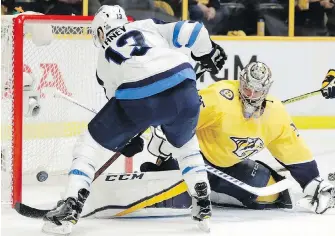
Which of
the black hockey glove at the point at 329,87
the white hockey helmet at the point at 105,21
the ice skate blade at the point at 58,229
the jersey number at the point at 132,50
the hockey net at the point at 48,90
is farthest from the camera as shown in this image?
the black hockey glove at the point at 329,87

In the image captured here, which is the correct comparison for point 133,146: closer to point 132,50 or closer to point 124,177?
point 124,177

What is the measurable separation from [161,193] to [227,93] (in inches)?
17.9

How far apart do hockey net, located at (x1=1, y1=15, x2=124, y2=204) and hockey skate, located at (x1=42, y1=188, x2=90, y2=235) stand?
662 mm

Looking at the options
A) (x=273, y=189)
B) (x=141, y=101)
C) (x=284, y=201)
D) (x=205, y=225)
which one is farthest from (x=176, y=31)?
(x=284, y=201)

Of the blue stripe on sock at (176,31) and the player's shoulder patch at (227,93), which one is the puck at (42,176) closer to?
the player's shoulder patch at (227,93)

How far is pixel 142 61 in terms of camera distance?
2934 millimetres

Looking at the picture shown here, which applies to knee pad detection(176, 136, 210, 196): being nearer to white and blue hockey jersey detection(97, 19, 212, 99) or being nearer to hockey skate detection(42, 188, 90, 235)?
white and blue hockey jersey detection(97, 19, 212, 99)

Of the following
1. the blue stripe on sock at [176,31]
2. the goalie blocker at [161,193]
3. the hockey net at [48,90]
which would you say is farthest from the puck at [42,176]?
the blue stripe on sock at [176,31]

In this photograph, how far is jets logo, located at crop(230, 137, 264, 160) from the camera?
3400mm

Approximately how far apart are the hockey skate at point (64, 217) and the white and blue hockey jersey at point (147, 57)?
0.37 metres

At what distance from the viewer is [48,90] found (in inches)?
157

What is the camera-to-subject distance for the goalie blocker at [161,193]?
10.6 ft

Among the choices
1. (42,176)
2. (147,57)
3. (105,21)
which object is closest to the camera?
(147,57)

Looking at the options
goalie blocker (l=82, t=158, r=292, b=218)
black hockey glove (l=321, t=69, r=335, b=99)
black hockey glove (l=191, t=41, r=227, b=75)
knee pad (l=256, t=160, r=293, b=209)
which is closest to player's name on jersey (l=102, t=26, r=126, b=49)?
black hockey glove (l=191, t=41, r=227, b=75)
